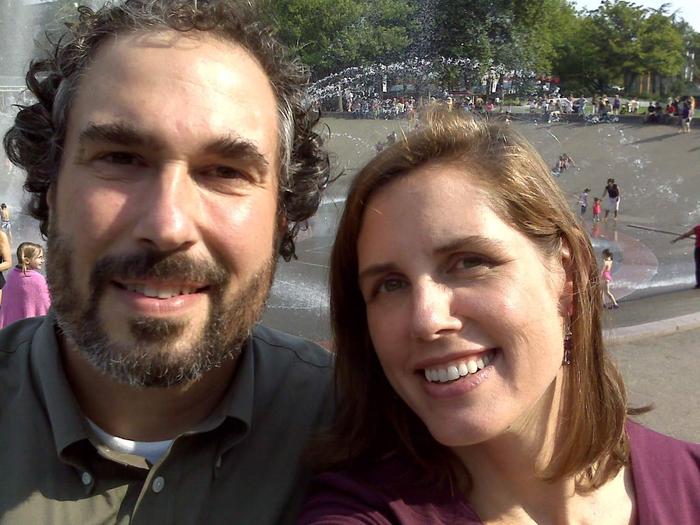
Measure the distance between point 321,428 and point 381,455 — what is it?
10.4 inches

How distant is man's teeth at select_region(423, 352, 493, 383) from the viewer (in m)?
1.88

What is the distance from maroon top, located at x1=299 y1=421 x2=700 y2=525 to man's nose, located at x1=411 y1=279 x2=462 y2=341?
0.46 meters

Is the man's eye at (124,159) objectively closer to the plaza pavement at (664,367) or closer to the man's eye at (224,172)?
the man's eye at (224,172)

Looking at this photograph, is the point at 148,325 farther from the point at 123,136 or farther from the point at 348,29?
the point at 348,29

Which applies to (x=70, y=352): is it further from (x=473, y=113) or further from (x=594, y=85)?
(x=594, y=85)

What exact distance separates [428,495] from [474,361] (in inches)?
16.6

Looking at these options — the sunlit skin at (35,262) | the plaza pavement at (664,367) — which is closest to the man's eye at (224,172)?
the plaza pavement at (664,367)

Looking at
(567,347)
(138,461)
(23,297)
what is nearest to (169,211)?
(138,461)

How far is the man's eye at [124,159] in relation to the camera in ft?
6.73

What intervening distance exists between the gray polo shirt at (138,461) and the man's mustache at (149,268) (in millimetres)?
382

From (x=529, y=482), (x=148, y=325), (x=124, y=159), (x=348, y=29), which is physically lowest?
(x=529, y=482)

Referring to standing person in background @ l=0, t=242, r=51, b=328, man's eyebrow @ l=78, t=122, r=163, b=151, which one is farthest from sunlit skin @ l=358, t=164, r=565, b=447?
standing person in background @ l=0, t=242, r=51, b=328

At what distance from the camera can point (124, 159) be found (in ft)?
6.75

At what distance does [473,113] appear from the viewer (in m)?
2.37
